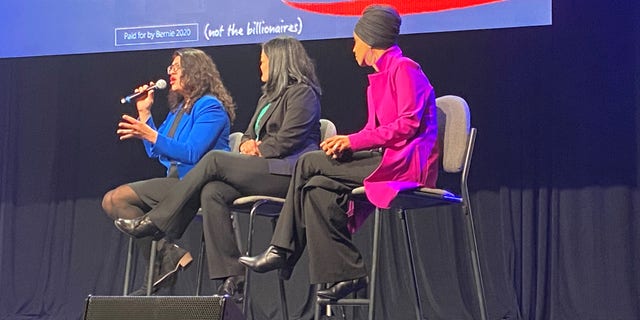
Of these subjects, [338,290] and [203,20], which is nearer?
[338,290]

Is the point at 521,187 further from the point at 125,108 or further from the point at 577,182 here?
the point at 125,108

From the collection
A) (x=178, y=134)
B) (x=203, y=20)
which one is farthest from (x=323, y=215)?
A: (x=203, y=20)

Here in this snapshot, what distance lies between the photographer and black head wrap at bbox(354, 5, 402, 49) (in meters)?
2.84

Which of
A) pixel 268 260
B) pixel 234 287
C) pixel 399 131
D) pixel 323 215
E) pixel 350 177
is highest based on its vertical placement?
pixel 399 131

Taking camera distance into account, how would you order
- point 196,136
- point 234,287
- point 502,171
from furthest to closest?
1. point 502,171
2. point 196,136
3. point 234,287

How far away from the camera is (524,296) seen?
3.80m

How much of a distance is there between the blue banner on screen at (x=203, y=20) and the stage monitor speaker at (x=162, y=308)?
2021 mm

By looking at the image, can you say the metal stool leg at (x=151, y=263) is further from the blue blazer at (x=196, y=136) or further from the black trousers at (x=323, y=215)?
the black trousers at (x=323, y=215)

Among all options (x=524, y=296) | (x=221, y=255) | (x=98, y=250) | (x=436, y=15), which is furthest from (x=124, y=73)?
(x=524, y=296)

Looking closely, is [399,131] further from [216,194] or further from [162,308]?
[162,308]

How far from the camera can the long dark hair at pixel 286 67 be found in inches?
125

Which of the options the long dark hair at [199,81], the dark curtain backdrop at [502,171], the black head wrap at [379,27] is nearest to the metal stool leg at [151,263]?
the long dark hair at [199,81]

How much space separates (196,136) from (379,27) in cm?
85

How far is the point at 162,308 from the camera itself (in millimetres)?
2098
